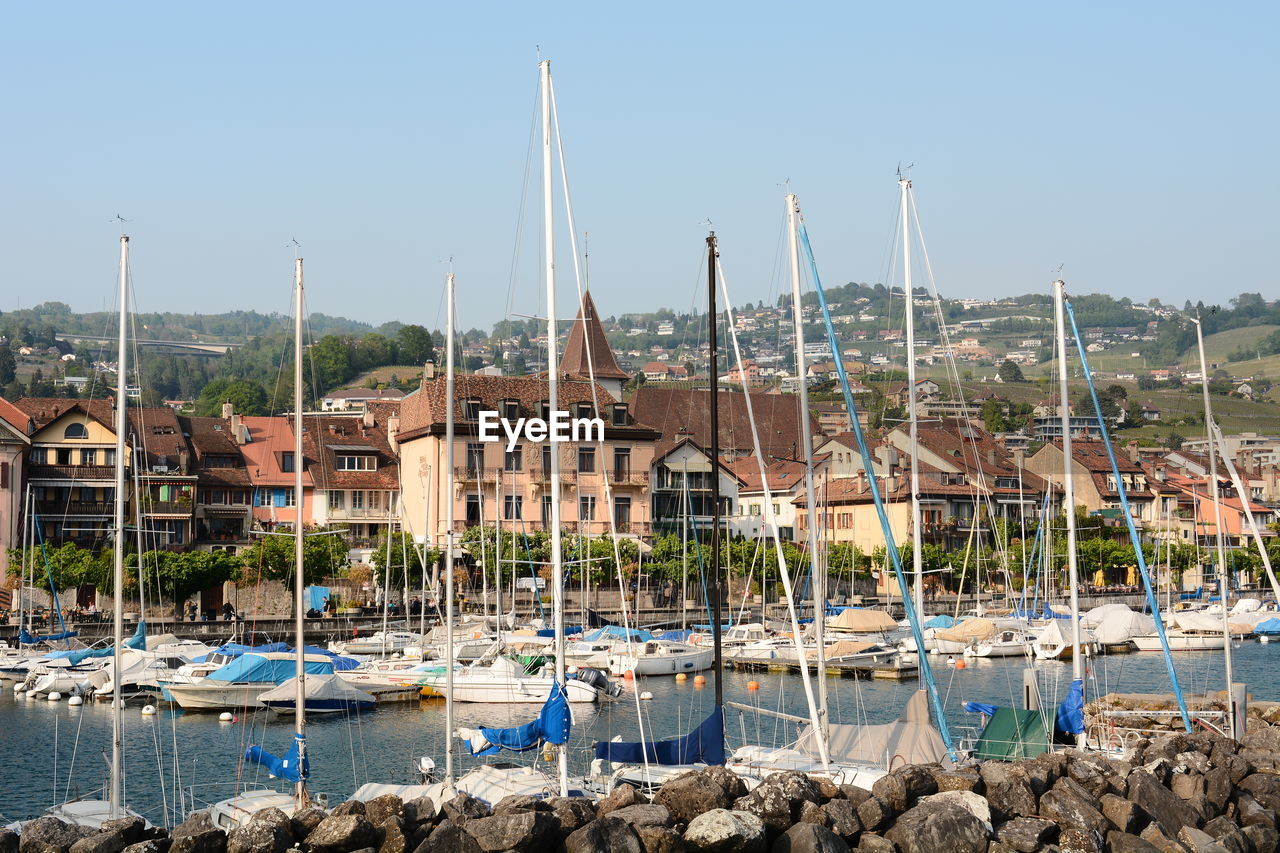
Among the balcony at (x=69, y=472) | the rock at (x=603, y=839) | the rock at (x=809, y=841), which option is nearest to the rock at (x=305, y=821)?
the rock at (x=603, y=839)

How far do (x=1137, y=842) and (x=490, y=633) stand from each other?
3921 cm

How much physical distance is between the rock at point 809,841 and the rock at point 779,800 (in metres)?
0.25

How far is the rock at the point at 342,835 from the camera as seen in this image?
2062 cm

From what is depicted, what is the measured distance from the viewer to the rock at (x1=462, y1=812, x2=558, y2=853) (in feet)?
67.9

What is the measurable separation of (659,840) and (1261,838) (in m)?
10.5

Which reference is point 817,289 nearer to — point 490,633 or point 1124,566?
point 490,633

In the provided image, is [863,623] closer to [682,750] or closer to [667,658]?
[667,658]

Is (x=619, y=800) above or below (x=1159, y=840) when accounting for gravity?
above

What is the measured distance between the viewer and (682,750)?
28188 millimetres

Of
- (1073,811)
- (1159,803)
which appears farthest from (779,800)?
(1159,803)

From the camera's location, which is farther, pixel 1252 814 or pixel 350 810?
pixel 1252 814

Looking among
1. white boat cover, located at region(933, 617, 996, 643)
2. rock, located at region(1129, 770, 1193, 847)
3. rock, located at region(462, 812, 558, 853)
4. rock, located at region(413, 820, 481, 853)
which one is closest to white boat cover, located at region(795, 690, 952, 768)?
rock, located at region(1129, 770, 1193, 847)

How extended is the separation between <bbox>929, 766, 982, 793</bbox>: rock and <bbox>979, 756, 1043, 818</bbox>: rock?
19 cm

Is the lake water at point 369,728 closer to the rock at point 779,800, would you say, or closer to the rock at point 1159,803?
the rock at point 779,800
